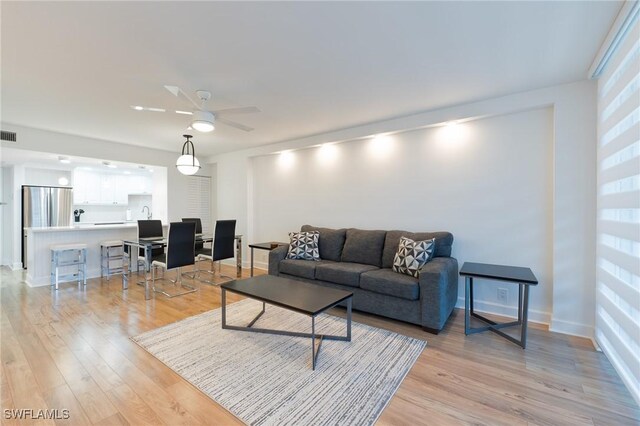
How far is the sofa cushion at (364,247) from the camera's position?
3.77 metres

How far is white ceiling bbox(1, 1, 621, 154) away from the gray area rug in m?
2.50

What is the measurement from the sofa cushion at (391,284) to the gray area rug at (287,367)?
412mm

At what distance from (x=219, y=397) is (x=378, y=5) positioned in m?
2.73

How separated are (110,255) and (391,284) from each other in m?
5.07

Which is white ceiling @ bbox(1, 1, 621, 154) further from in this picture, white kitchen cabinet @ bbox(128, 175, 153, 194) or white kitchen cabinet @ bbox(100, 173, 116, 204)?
white kitchen cabinet @ bbox(128, 175, 153, 194)

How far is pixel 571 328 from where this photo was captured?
2727mm

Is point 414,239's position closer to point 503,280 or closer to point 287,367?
point 503,280

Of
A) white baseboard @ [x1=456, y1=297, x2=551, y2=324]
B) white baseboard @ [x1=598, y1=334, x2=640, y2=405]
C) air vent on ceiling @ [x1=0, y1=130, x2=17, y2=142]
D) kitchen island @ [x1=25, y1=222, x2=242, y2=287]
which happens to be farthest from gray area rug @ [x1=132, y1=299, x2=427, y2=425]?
air vent on ceiling @ [x1=0, y1=130, x2=17, y2=142]

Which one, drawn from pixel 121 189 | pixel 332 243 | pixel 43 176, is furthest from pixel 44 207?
pixel 332 243

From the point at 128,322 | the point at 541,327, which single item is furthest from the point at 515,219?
the point at 128,322

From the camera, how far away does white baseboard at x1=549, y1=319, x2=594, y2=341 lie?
2.65m

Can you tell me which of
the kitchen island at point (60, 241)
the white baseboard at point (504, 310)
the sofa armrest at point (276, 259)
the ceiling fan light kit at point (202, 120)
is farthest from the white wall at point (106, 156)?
the white baseboard at point (504, 310)

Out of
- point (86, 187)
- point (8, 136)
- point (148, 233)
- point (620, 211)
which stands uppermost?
point (8, 136)

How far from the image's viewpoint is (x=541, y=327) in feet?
9.56
